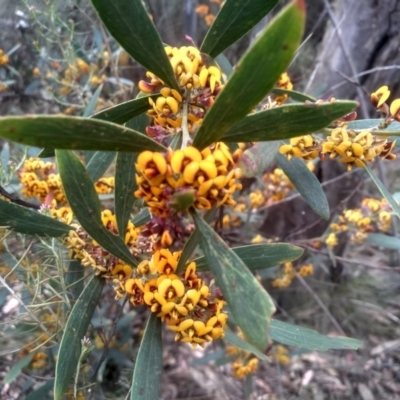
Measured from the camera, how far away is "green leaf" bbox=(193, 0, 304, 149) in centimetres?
40

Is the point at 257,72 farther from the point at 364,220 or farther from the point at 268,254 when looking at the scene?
the point at 364,220

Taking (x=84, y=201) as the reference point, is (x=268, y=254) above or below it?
below

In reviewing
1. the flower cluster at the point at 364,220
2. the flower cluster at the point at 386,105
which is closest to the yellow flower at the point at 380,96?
the flower cluster at the point at 386,105

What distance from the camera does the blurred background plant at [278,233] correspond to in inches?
66.6

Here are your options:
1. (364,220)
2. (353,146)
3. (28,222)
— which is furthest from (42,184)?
(364,220)

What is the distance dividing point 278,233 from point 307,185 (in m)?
1.42

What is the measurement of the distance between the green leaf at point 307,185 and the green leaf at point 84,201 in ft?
1.33

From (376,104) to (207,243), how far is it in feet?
1.56

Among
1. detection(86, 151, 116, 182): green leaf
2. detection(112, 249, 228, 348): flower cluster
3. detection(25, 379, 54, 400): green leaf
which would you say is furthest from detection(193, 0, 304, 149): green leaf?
detection(25, 379, 54, 400): green leaf

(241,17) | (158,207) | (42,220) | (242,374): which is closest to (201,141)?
(158,207)

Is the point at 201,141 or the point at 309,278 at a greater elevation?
the point at 201,141

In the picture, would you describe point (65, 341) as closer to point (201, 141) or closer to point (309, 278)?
point (201, 141)

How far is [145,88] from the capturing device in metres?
0.66

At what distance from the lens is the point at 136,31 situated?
554 mm
